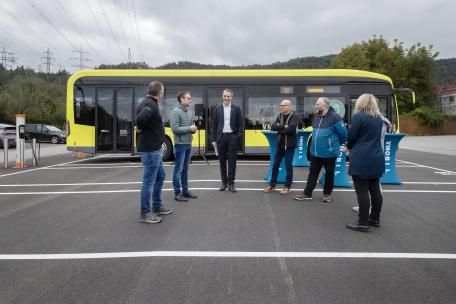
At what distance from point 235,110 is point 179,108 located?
133 cm

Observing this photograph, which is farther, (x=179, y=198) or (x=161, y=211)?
(x=179, y=198)

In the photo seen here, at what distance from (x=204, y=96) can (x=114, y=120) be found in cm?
325

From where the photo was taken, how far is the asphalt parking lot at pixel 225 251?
9.83 feet

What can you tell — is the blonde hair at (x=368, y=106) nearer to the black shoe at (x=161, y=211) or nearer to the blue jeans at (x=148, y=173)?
the blue jeans at (x=148, y=173)

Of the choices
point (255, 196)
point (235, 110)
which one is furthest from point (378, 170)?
point (235, 110)

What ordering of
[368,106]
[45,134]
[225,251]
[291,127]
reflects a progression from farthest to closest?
[45,134]
[291,127]
[368,106]
[225,251]

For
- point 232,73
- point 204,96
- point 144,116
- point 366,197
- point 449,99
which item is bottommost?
point 366,197

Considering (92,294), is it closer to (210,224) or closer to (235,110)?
(210,224)

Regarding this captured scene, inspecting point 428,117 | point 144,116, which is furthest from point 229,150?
point 428,117

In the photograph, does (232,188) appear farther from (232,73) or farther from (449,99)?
(449,99)

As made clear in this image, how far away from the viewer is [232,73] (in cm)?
1377

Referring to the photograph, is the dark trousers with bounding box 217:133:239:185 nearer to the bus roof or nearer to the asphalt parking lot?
the asphalt parking lot

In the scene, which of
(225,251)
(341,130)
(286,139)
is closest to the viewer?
(225,251)

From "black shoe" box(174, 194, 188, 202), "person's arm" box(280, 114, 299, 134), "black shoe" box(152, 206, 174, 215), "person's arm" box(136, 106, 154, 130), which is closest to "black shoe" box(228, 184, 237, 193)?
"black shoe" box(174, 194, 188, 202)
